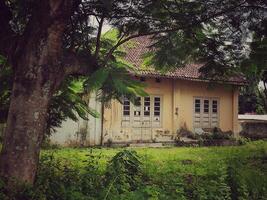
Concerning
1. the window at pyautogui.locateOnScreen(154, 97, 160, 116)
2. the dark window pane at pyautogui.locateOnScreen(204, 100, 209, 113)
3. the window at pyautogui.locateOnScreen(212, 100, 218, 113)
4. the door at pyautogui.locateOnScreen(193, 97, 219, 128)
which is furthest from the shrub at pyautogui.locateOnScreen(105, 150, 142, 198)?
the window at pyautogui.locateOnScreen(212, 100, 218, 113)

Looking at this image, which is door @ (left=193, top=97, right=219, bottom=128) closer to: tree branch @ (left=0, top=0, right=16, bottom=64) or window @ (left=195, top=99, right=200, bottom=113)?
window @ (left=195, top=99, right=200, bottom=113)

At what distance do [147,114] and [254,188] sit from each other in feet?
49.4

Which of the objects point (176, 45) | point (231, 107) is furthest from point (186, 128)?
point (176, 45)

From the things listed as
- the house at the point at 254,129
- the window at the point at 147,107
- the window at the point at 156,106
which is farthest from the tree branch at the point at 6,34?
the house at the point at 254,129

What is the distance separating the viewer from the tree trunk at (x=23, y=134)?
634 centimetres

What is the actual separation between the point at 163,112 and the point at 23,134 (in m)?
16.9

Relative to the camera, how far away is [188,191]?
7.52 metres

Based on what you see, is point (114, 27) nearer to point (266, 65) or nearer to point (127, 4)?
point (127, 4)

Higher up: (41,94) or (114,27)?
(114,27)

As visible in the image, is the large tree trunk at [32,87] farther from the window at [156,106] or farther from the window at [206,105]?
the window at [206,105]

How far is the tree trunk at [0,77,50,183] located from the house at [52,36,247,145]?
43.1 ft

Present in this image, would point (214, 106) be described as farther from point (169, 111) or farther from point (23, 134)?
point (23, 134)

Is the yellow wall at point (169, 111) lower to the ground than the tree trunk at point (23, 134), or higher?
higher

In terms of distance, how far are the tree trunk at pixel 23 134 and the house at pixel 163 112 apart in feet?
43.1
